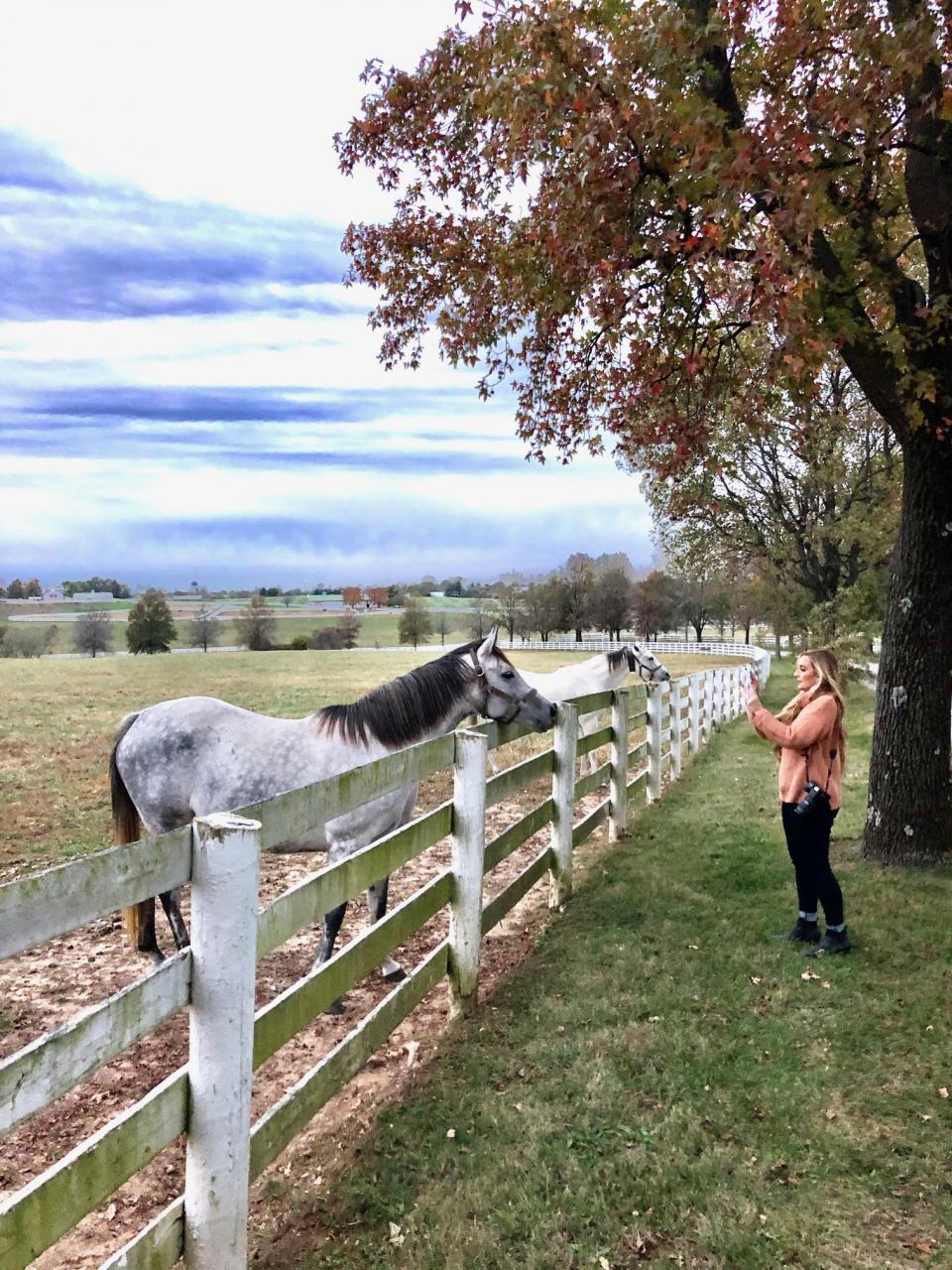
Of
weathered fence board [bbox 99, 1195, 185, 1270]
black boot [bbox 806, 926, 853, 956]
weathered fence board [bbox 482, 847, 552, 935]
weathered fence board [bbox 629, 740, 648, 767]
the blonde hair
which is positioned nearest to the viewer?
weathered fence board [bbox 99, 1195, 185, 1270]

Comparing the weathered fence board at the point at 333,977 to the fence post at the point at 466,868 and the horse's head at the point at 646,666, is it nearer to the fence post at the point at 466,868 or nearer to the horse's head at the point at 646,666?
the fence post at the point at 466,868

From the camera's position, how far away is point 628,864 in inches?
288

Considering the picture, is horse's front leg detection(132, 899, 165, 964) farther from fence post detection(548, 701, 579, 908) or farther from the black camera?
the black camera

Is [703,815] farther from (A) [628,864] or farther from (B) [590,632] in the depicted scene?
(B) [590,632]

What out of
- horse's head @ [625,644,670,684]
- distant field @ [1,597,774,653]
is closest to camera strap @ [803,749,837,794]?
horse's head @ [625,644,670,684]

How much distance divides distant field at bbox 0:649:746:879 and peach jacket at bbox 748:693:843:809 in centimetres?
697

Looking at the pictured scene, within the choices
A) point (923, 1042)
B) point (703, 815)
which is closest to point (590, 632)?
point (703, 815)

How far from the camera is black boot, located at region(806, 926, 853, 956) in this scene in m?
5.19

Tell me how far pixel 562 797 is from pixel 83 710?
1925 centimetres

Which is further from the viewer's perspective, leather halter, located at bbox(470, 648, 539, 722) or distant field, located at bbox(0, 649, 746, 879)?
distant field, located at bbox(0, 649, 746, 879)

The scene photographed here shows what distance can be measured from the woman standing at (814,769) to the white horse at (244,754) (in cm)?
212

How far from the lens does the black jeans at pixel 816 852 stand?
5.08 metres

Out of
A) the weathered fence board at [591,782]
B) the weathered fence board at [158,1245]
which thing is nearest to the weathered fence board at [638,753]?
the weathered fence board at [591,782]

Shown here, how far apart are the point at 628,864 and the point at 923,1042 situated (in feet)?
10.7
